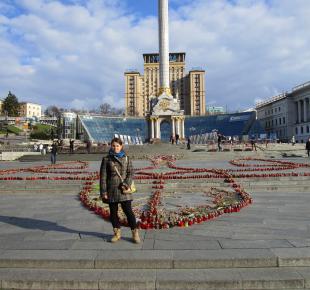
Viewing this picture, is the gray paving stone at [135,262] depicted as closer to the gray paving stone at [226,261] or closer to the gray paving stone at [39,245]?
the gray paving stone at [226,261]

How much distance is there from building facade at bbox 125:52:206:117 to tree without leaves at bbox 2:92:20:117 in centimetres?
4307

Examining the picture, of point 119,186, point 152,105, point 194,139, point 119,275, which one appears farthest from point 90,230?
point 194,139

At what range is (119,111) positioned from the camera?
6531 inches

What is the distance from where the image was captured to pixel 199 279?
18.2 ft

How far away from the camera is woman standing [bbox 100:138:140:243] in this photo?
712 centimetres

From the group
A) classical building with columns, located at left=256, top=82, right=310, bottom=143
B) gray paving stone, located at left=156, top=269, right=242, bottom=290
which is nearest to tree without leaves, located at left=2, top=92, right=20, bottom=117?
classical building with columns, located at left=256, top=82, right=310, bottom=143

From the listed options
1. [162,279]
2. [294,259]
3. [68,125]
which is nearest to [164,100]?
[294,259]

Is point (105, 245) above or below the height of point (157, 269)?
above

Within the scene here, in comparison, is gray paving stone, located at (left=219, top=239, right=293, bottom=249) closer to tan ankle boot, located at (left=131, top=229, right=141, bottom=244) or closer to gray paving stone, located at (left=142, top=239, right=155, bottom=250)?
gray paving stone, located at (left=142, top=239, right=155, bottom=250)

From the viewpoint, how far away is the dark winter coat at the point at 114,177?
711cm

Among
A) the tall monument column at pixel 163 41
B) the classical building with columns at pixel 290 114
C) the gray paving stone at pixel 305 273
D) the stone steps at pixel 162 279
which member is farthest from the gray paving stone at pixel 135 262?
the classical building with columns at pixel 290 114

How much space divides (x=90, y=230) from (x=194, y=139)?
96147 mm

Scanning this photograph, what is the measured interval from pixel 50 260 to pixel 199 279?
233 centimetres

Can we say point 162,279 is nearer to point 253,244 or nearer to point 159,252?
point 159,252
